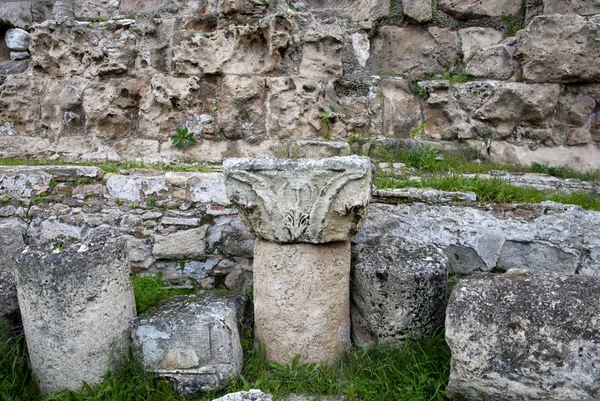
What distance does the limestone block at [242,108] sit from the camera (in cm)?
502

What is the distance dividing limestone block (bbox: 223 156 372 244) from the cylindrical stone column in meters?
0.87

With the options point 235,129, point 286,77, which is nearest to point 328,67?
point 286,77

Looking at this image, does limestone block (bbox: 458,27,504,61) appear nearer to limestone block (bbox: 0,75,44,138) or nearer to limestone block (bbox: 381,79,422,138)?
limestone block (bbox: 381,79,422,138)

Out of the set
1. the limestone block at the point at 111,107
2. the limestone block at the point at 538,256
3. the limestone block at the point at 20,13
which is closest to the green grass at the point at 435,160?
the limestone block at the point at 538,256

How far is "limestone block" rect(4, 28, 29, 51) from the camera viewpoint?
5516 mm

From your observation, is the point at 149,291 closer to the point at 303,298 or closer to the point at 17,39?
the point at 303,298

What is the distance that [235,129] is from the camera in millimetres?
5031

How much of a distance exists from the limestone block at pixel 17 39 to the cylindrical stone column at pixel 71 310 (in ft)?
12.1

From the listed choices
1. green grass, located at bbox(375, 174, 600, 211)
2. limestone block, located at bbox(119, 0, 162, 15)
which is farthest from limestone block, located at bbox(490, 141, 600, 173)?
limestone block, located at bbox(119, 0, 162, 15)

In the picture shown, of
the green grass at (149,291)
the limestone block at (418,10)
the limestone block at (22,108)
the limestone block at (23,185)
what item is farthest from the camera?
the limestone block at (22,108)

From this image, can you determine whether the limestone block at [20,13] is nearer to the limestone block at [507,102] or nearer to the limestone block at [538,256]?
the limestone block at [507,102]

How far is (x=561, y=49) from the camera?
15.2 ft

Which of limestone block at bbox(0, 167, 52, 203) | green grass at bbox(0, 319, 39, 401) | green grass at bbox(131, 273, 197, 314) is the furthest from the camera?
limestone block at bbox(0, 167, 52, 203)

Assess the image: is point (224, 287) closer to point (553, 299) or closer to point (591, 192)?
point (553, 299)
